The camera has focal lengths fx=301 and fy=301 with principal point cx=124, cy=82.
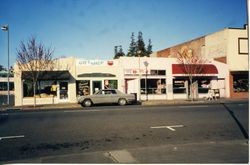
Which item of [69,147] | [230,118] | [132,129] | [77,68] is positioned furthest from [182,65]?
[69,147]

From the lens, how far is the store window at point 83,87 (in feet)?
94.3

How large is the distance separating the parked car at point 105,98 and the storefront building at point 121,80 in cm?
283

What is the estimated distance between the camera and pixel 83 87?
94.7 feet

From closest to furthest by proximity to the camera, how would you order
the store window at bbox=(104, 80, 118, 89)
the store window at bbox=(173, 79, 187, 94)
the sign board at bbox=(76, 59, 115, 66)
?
the sign board at bbox=(76, 59, 115, 66) → the store window at bbox=(104, 80, 118, 89) → the store window at bbox=(173, 79, 187, 94)

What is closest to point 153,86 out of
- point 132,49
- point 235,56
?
point 235,56

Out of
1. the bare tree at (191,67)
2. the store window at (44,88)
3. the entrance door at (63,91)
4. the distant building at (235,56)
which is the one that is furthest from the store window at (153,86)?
the store window at (44,88)

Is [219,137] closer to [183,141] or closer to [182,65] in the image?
[183,141]

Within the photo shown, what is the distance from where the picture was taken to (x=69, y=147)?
323 inches

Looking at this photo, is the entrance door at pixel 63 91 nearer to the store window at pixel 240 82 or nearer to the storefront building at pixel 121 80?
the storefront building at pixel 121 80

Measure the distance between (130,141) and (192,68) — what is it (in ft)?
75.7

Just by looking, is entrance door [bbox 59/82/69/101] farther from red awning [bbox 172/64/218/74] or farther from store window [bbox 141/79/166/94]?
red awning [bbox 172/64/218/74]

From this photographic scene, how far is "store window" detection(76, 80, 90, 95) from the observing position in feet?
94.3

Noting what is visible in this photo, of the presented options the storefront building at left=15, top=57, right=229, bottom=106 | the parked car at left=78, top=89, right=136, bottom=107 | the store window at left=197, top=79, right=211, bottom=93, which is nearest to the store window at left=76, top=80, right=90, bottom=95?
the storefront building at left=15, top=57, right=229, bottom=106

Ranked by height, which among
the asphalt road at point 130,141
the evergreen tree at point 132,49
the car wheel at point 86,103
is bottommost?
the asphalt road at point 130,141
